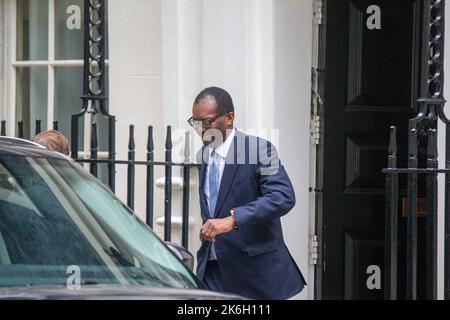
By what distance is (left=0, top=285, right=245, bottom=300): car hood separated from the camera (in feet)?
14.6

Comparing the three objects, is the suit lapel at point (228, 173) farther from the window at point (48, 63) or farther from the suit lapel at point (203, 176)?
the window at point (48, 63)

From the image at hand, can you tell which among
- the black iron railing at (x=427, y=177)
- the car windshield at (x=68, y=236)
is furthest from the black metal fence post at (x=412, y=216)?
the car windshield at (x=68, y=236)

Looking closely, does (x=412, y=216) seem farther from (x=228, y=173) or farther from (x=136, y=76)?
(x=136, y=76)

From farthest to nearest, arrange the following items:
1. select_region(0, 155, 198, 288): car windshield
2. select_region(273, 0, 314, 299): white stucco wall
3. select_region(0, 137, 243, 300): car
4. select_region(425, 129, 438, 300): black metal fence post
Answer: select_region(273, 0, 314, 299): white stucco wall
select_region(425, 129, 438, 300): black metal fence post
select_region(0, 155, 198, 288): car windshield
select_region(0, 137, 243, 300): car

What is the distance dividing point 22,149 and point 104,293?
113 centimetres

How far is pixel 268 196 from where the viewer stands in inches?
A: 276

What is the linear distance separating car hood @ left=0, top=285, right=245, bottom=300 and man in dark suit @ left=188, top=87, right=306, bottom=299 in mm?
2281

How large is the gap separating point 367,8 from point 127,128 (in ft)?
6.83

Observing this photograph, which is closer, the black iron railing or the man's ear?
the black iron railing

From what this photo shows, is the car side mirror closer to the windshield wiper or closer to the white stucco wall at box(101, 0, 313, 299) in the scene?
the windshield wiper

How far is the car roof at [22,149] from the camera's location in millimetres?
5359

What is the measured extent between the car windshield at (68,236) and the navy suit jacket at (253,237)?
1.70 metres

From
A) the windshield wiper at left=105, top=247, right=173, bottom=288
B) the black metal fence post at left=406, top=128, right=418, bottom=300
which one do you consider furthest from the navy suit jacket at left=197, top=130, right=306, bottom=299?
the windshield wiper at left=105, top=247, right=173, bottom=288
